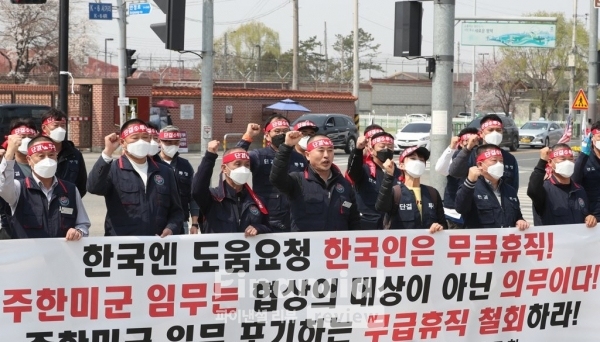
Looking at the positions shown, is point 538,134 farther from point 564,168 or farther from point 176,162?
point 564,168

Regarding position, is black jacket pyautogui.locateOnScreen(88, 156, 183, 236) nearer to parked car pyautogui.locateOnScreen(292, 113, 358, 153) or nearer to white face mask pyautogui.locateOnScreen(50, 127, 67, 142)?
white face mask pyautogui.locateOnScreen(50, 127, 67, 142)

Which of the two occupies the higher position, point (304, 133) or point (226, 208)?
point (304, 133)

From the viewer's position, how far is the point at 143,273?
630 cm

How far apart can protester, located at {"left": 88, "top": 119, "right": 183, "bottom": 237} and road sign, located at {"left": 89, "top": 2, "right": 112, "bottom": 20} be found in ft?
55.8

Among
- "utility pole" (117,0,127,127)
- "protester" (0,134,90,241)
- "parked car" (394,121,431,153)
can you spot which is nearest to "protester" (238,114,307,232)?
"protester" (0,134,90,241)

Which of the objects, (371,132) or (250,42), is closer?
(371,132)

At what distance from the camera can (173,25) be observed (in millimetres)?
12344

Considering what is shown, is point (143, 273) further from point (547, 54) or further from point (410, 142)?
point (547, 54)

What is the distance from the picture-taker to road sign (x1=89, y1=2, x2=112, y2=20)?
23.3 metres

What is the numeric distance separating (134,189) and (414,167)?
2.04m

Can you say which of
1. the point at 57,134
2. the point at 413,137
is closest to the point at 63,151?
the point at 57,134

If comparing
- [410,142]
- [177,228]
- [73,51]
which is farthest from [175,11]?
[73,51]

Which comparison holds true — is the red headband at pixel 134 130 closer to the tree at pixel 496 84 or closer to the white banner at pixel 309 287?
the white banner at pixel 309 287

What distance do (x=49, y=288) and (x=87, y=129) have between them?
29.4 metres
